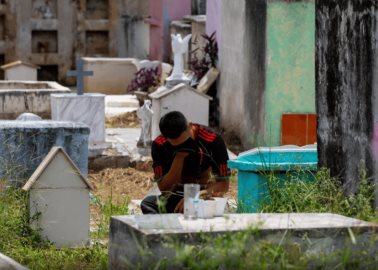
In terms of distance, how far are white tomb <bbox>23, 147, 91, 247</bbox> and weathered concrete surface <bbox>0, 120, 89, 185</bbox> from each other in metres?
1.58

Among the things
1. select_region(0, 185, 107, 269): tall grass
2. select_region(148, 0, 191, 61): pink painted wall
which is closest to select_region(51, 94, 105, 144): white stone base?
select_region(0, 185, 107, 269): tall grass

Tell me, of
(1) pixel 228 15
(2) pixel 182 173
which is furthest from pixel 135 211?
(1) pixel 228 15

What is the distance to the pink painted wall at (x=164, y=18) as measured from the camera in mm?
22859

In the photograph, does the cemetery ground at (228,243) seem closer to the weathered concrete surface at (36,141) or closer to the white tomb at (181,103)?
the weathered concrete surface at (36,141)

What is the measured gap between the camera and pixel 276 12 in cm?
1549

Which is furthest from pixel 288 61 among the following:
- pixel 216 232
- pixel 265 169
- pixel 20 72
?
pixel 216 232

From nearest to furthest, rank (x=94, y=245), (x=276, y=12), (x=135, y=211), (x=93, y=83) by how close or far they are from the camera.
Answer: (x=94, y=245), (x=135, y=211), (x=276, y=12), (x=93, y=83)

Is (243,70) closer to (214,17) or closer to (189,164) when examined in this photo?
(214,17)

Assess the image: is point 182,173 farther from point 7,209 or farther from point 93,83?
point 93,83

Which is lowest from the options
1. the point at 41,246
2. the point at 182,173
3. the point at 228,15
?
the point at 41,246

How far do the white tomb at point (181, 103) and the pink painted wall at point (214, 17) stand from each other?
1.85 metres

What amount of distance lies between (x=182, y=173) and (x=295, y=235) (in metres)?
2.41

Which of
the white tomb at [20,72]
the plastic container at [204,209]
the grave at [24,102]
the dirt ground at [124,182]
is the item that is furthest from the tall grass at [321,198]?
the white tomb at [20,72]

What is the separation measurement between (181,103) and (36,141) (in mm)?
4233
